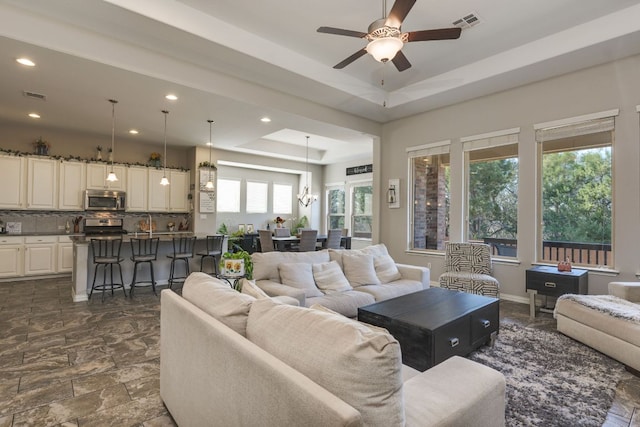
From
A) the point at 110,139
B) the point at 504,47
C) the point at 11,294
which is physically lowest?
the point at 11,294

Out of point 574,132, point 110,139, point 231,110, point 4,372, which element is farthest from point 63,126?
point 574,132

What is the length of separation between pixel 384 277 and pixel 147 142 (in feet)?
21.3

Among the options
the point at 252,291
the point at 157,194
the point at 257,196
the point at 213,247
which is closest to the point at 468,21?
the point at 252,291

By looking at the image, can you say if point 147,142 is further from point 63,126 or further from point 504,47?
point 504,47

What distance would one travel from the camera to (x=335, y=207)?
10891mm

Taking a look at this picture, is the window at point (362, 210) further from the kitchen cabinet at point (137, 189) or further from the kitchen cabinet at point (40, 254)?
the kitchen cabinet at point (40, 254)

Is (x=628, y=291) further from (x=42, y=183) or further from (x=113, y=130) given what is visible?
(x=42, y=183)

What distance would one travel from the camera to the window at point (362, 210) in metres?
9.80

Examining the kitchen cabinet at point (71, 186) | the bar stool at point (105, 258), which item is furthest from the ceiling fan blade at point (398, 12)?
the kitchen cabinet at point (71, 186)

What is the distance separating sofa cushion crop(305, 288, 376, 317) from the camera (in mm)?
3191

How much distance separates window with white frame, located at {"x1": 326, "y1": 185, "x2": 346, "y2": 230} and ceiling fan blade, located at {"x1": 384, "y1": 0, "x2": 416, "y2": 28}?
7859 millimetres

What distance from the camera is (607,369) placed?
2.75 metres

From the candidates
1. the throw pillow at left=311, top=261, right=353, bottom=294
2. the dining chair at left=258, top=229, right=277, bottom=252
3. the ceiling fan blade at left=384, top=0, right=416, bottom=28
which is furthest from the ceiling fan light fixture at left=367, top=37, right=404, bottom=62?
the dining chair at left=258, top=229, right=277, bottom=252

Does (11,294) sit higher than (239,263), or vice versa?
(239,263)
